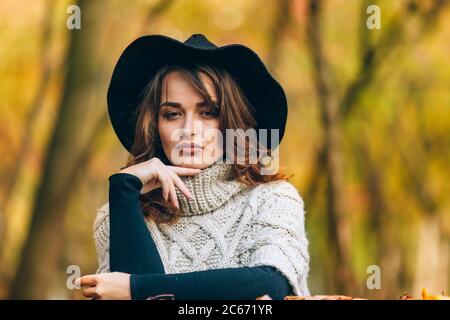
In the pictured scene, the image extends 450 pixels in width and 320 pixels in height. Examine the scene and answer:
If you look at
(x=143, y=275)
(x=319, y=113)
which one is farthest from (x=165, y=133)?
(x=319, y=113)

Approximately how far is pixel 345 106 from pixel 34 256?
16.6 feet

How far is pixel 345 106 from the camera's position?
12.9 m

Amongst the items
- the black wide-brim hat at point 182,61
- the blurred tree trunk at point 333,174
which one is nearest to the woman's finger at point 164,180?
the black wide-brim hat at point 182,61

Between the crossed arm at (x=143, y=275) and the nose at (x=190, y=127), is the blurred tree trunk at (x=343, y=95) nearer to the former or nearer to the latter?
the nose at (x=190, y=127)

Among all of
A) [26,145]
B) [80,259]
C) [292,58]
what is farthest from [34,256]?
[292,58]

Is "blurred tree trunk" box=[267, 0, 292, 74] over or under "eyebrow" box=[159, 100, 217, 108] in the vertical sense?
over

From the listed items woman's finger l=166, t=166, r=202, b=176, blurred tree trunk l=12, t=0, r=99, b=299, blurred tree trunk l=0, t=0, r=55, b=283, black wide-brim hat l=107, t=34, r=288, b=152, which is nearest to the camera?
woman's finger l=166, t=166, r=202, b=176

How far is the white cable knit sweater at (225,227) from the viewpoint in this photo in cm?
395

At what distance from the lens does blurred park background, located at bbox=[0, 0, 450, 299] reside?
12.8 m

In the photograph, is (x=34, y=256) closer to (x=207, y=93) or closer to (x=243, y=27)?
(x=207, y=93)

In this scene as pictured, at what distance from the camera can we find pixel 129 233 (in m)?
3.81

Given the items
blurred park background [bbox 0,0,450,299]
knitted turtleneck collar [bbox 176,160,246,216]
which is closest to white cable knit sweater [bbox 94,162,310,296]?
knitted turtleneck collar [bbox 176,160,246,216]

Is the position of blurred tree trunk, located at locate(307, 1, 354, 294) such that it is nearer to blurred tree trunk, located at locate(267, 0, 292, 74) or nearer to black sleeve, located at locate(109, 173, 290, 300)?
blurred tree trunk, located at locate(267, 0, 292, 74)
